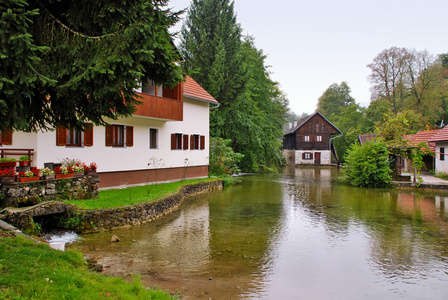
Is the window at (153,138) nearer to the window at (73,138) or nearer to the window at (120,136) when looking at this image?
the window at (120,136)

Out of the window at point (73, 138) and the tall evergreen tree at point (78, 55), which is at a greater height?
the tall evergreen tree at point (78, 55)

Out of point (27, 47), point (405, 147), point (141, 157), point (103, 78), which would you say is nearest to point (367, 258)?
point (103, 78)

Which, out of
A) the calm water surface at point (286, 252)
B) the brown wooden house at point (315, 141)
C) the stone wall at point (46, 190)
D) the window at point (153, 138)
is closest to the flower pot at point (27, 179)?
the stone wall at point (46, 190)

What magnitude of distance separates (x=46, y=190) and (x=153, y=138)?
8.96 meters

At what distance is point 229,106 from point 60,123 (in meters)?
22.8

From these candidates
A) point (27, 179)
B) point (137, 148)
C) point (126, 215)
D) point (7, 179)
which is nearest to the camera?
point (7, 179)

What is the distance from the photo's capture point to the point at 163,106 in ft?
58.9

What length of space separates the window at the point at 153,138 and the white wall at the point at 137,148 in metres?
0.19

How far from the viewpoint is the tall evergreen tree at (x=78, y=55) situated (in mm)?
4957

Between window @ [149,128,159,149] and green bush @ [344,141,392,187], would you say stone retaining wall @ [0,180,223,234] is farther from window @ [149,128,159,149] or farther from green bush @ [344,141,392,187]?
green bush @ [344,141,392,187]

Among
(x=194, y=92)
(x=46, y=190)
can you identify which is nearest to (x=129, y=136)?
(x=46, y=190)

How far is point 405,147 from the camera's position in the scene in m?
24.4

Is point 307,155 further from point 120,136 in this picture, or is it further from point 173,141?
point 120,136

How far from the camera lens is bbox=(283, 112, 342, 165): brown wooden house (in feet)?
181
